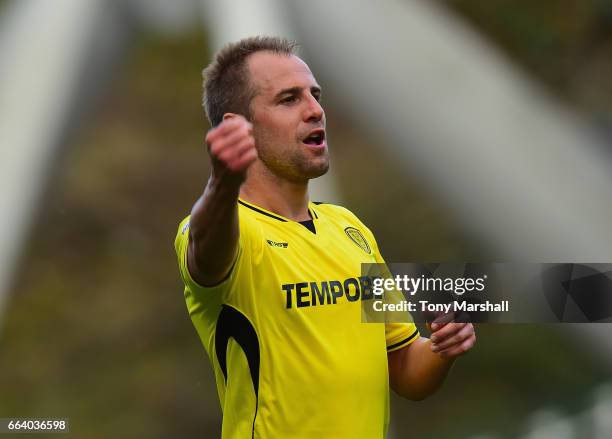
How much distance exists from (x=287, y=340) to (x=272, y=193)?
1.06 feet

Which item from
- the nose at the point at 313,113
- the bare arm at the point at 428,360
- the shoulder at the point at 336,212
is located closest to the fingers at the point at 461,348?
the bare arm at the point at 428,360

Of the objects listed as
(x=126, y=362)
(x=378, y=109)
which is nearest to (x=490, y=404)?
(x=378, y=109)

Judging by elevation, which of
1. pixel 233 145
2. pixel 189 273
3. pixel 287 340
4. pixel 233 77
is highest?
pixel 233 77

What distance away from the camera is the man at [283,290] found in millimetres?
1853

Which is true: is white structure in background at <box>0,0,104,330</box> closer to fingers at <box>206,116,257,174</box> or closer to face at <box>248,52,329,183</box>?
face at <box>248,52,329,183</box>

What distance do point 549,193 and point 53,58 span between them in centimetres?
302

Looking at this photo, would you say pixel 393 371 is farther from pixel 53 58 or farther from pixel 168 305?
pixel 168 305

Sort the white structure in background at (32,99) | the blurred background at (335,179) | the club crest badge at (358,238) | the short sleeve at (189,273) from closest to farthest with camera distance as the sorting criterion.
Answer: the short sleeve at (189,273) → the club crest badge at (358,238) → the white structure in background at (32,99) → the blurred background at (335,179)

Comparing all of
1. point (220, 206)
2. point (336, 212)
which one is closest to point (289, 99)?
point (336, 212)

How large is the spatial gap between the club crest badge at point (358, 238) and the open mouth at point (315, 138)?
224 mm

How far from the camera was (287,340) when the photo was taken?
1868 mm

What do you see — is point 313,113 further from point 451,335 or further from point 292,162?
point 451,335

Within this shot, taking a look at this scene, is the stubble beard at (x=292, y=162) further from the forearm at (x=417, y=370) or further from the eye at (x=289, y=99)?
the forearm at (x=417, y=370)

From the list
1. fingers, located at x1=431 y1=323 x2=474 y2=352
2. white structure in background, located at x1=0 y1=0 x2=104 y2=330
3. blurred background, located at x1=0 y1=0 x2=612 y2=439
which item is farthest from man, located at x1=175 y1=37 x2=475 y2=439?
white structure in background, located at x1=0 y1=0 x2=104 y2=330
